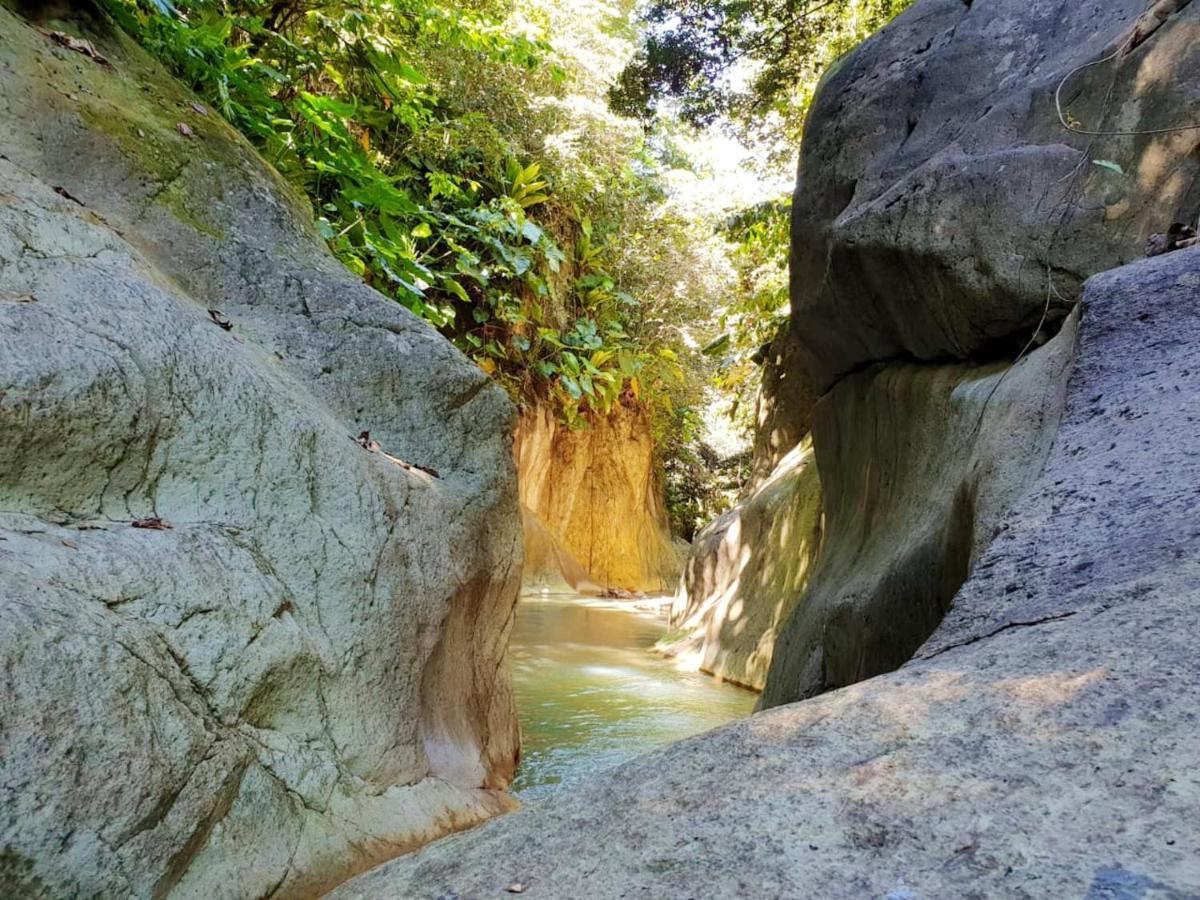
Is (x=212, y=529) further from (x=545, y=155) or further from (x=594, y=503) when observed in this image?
(x=594, y=503)

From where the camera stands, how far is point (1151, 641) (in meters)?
1.40

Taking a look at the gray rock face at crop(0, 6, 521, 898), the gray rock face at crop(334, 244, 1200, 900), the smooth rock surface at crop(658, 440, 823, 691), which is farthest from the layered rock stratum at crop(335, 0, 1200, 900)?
the smooth rock surface at crop(658, 440, 823, 691)

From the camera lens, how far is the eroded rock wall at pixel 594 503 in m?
15.3

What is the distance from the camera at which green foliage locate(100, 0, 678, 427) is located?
A: 17.0 feet

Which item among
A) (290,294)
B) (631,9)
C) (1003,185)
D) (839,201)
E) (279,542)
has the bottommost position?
(279,542)

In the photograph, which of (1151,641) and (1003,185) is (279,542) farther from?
(1003,185)

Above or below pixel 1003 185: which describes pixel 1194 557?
below

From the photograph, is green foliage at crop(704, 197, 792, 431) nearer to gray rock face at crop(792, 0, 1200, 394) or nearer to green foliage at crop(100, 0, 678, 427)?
green foliage at crop(100, 0, 678, 427)

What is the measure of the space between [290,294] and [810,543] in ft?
17.5

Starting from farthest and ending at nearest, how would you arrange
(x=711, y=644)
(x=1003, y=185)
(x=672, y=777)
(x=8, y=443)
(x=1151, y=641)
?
(x=711, y=644)
(x=1003, y=185)
(x=8, y=443)
(x=672, y=777)
(x=1151, y=641)

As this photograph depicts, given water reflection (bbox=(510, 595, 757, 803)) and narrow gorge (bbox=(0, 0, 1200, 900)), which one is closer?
narrow gorge (bbox=(0, 0, 1200, 900))

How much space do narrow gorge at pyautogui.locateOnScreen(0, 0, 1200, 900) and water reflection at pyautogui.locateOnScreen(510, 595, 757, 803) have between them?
2.4 inches

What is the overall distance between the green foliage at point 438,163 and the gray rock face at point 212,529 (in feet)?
3.63

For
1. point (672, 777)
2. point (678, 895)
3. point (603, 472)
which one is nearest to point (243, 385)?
point (672, 777)
